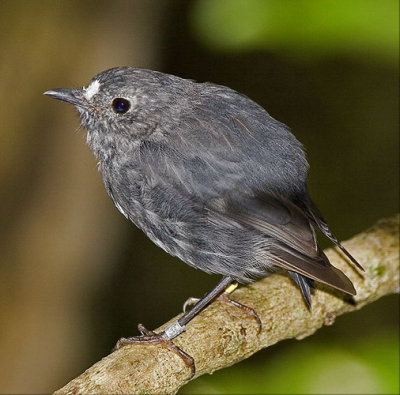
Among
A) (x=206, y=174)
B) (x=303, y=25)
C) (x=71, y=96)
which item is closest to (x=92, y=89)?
(x=71, y=96)

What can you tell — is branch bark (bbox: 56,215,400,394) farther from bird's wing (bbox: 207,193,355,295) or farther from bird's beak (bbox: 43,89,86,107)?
bird's beak (bbox: 43,89,86,107)

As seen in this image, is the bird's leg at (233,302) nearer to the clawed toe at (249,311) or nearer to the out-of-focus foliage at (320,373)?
the clawed toe at (249,311)

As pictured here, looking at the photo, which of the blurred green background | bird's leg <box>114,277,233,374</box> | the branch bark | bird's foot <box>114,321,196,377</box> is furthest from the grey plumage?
the blurred green background

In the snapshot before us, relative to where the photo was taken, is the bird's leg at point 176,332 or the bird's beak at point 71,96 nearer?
the bird's leg at point 176,332

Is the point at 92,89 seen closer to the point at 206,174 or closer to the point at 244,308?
the point at 206,174

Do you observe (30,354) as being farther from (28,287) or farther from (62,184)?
(62,184)

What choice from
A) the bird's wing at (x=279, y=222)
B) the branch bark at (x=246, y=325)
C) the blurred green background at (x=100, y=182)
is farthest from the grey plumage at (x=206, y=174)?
the blurred green background at (x=100, y=182)

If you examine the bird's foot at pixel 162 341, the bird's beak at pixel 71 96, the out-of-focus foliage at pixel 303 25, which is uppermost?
the out-of-focus foliage at pixel 303 25
